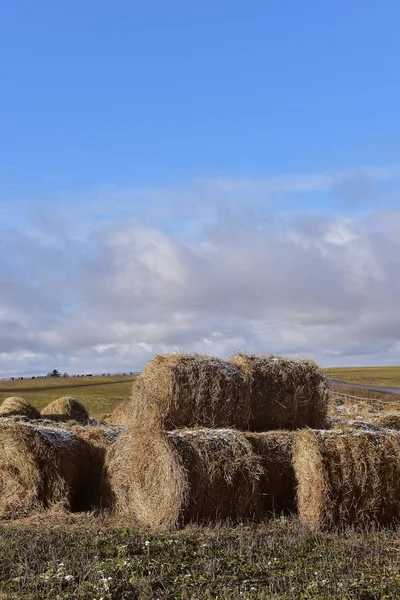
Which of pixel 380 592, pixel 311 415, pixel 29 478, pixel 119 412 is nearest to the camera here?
pixel 380 592

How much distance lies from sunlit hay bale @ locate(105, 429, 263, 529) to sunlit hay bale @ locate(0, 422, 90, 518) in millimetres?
1330

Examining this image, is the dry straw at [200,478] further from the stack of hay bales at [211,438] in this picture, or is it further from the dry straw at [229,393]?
the dry straw at [229,393]

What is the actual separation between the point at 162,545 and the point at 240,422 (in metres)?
4.17

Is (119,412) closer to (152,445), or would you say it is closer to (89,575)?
(152,445)

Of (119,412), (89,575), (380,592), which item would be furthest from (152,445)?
(119,412)

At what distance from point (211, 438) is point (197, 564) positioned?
10.5 ft

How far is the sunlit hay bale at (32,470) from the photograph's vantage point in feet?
39.1

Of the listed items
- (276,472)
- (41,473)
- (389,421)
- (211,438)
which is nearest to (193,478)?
(211,438)

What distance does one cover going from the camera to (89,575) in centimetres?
761

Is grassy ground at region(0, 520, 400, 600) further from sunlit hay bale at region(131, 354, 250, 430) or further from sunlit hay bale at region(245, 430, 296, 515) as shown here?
sunlit hay bale at region(131, 354, 250, 430)

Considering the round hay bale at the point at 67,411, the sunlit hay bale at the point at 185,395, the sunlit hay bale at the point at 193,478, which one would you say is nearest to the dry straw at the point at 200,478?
the sunlit hay bale at the point at 193,478

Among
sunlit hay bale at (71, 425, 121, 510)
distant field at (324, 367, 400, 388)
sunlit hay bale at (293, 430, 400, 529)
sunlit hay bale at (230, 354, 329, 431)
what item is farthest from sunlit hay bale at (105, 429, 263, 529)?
distant field at (324, 367, 400, 388)

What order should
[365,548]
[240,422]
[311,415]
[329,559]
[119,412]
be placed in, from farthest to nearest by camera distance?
[119,412] → [311,415] → [240,422] → [365,548] → [329,559]

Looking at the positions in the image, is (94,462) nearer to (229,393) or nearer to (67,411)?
(229,393)
